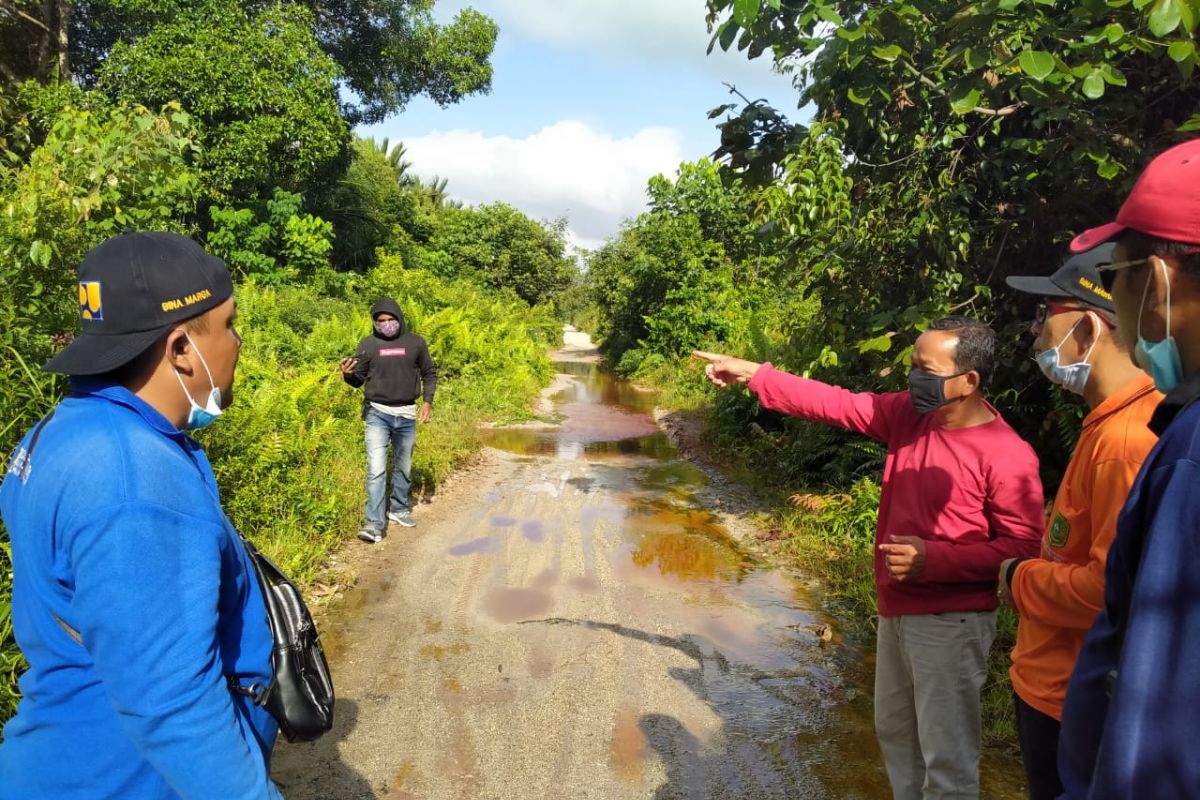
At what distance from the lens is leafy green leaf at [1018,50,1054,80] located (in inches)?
113

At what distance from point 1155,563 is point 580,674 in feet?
12.4

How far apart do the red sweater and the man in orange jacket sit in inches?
11.8

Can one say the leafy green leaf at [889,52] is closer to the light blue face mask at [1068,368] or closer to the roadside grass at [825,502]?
the light blue face mask at [1068,368]

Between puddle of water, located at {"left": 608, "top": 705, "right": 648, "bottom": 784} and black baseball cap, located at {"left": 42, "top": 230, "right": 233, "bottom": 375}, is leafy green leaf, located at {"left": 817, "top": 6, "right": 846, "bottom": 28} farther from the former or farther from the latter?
puddle of water, located at {"left": 608, "top": 705, "right": 648, "bottom": 784}

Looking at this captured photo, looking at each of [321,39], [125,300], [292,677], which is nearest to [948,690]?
[292,677]

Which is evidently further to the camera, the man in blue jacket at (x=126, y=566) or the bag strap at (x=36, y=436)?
the bag strap at (x=36, y=436)

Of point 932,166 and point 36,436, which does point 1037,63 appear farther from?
point 36,436

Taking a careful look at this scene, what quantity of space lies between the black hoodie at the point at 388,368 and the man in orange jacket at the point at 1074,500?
5442mm

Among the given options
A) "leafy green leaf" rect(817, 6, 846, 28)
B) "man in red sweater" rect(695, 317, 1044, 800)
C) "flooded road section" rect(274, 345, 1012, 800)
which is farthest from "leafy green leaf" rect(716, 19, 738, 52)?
"flooded road section" rect(274, 345, 1012, 800)

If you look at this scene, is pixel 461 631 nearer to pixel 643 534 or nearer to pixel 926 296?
pixel 643 534

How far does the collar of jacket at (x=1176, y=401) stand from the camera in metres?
1.14

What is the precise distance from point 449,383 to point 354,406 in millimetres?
5414

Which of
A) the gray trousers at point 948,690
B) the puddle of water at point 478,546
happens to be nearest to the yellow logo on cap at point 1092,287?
the gray trousers at point 948,690

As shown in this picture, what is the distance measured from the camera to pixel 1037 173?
4.68 m
